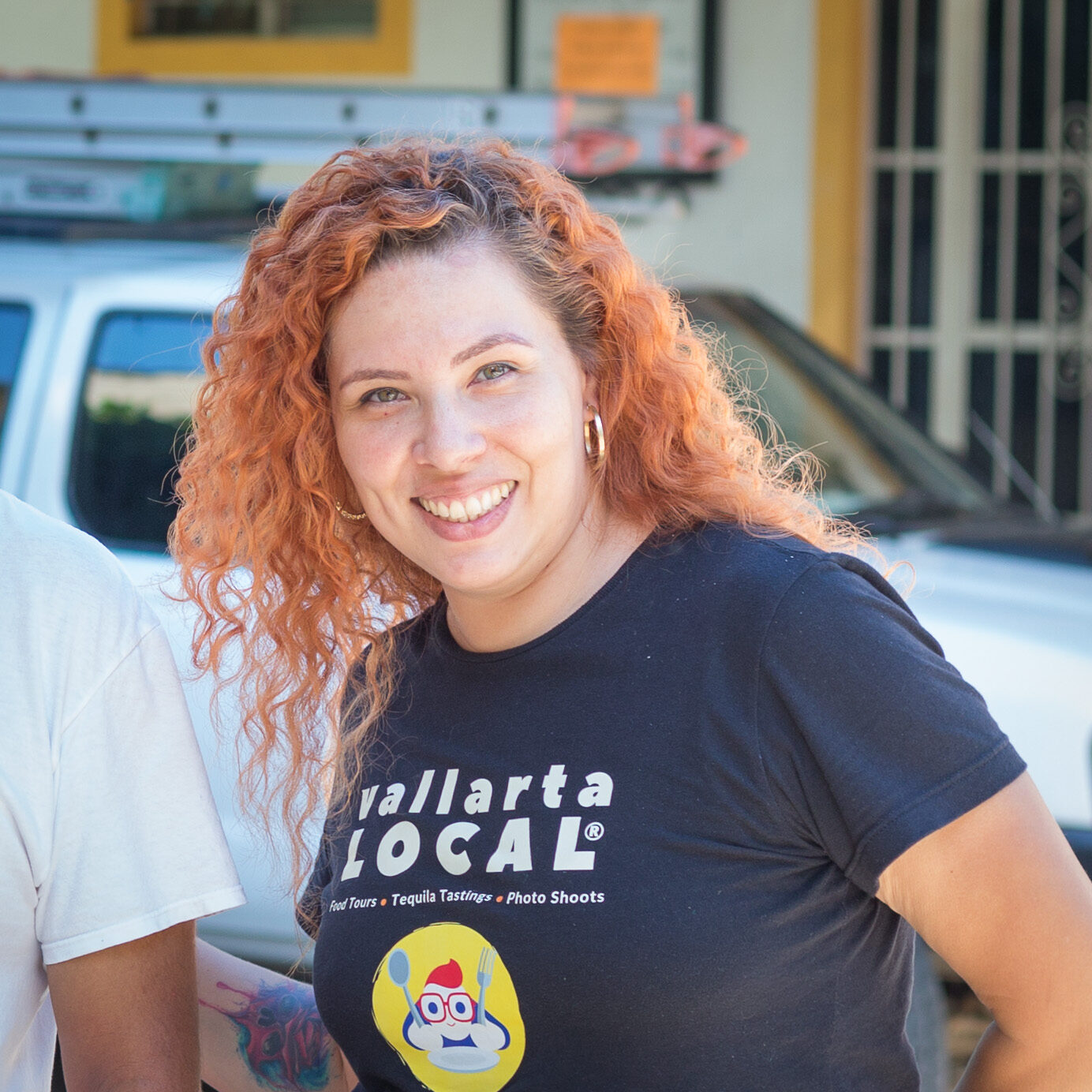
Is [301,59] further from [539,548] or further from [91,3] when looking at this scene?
[539,548]

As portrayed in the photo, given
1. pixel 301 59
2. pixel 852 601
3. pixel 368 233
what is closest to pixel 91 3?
pixel 301 59

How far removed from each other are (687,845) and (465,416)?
54 cm

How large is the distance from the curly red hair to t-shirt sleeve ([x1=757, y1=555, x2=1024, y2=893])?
0.74 feet

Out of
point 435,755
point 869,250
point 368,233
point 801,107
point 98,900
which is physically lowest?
point 98,900

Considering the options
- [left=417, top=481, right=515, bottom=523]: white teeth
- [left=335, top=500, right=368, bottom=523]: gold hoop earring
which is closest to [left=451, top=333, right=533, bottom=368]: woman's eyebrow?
[left=417, top=481, right=515, bottom=523]: white teeth

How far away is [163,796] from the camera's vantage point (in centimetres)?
159

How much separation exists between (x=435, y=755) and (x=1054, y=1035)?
2.37ft

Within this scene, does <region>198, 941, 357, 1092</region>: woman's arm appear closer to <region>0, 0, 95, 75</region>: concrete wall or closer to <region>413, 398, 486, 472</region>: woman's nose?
<region>413, 398, 486, 472</region>: woman's nose

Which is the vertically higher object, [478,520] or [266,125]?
[266,125]

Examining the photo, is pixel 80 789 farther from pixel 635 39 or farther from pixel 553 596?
pixel 635 39

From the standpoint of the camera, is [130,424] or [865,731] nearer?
[865,731]

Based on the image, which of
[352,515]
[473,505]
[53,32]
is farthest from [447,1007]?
[53,32]

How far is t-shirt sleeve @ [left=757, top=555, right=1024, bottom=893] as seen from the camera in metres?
1.41

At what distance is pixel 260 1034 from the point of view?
6.48ft
